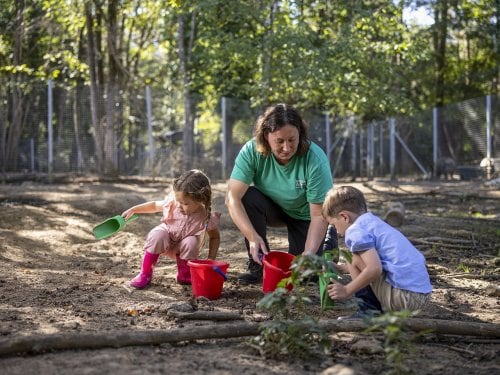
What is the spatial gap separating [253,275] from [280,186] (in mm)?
651

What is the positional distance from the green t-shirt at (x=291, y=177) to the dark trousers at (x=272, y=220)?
5cm

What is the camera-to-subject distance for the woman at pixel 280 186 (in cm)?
397

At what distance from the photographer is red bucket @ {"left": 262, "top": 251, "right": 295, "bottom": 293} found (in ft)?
12.0

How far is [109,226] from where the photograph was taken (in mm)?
4609

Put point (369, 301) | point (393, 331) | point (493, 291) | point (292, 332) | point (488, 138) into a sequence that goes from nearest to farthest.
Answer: point (393, 331), point (292, 332), point (369, 301), point (493, 291), point (488, 138)

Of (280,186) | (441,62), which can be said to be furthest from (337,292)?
(441,62)

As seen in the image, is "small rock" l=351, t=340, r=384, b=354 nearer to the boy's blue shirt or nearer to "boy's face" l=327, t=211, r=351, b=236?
the boy's blue shirt

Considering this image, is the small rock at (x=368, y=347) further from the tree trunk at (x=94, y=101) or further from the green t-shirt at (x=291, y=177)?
the tree trunk at (x=94, y=101)

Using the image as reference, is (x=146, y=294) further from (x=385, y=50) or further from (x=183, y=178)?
(x=385, y=50)

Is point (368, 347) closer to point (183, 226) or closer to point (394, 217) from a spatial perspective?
point (183, 226)

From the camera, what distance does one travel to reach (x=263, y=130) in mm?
4102

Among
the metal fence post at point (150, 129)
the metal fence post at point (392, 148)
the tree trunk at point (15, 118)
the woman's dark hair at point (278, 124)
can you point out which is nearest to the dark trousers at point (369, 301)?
the woman's dark hair at point (278, 124)

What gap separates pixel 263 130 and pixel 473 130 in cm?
1309

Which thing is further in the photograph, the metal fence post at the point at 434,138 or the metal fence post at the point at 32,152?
the metal fence post at the point at 434,138
